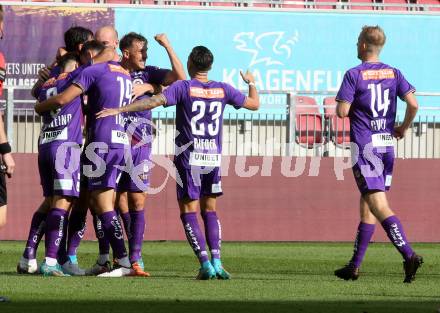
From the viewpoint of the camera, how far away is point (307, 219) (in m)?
18.4

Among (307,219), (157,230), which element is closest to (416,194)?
(307,219)

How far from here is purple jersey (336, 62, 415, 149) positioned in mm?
11250

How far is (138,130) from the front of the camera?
12234 mm

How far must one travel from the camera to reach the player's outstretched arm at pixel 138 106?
1085cm

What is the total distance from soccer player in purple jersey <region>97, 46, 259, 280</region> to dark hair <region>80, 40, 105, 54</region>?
737 millimetres

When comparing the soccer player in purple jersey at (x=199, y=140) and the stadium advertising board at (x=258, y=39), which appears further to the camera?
the stadium advertising board at (x=258, y=39)

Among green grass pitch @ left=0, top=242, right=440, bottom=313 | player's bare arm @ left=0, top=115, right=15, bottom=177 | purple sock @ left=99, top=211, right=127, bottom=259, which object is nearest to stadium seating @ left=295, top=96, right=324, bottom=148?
green grass pitch @ left=0, top=242, right=440, bottom=313

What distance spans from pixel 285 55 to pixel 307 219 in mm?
4001

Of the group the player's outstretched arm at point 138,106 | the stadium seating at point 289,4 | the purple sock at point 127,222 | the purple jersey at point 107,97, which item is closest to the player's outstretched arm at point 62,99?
the purple jersey at point 107,97

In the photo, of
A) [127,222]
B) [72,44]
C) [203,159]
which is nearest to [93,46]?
[72,44]

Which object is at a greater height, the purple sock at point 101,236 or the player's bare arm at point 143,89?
the player's bare arm at point 143,89

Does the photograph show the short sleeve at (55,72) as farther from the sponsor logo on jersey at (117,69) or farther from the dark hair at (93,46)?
the sponsor logo on jersey at (117,69)
